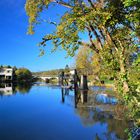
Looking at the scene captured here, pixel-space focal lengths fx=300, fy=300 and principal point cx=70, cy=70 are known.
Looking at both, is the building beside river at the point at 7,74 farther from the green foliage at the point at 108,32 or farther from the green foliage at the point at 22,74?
the green foliage at the point at 108,32

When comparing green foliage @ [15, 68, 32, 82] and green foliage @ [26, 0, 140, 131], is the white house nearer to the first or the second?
green foliage @ [15, 68, 32, 82]

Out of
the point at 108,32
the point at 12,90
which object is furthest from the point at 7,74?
the point at 108,32

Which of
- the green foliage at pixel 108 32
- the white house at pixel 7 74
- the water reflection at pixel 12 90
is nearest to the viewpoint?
the green foliage at pixel 108 32

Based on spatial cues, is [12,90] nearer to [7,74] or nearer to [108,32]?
[108,32]

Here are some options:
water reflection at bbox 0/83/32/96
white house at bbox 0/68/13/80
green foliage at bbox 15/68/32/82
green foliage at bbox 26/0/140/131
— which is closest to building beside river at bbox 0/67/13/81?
white house at bbox 0/68/13/80

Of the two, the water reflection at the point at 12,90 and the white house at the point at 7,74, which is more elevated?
the white house at the point at 7,74

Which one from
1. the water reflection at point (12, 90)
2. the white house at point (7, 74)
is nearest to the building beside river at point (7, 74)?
the white house at point (7, 74)

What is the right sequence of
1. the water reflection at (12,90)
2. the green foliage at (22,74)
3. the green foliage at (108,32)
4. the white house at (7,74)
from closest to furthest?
1. the green foliage at (108,32)
2. the water reflection at (12,90)
3. the green foliage at (22,74)
4. the white house at (7,74)

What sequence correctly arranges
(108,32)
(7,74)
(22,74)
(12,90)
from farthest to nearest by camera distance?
(7,74)
(22,74)
(12,90)
(108,32)

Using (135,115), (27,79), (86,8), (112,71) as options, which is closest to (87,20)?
(86,8)

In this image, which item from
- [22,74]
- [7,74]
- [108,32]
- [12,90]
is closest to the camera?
[108,32]

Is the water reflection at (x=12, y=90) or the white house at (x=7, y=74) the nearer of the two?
the water reflection at (x=12, y=90)

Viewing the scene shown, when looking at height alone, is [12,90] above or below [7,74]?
below

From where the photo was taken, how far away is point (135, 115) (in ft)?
33.1
